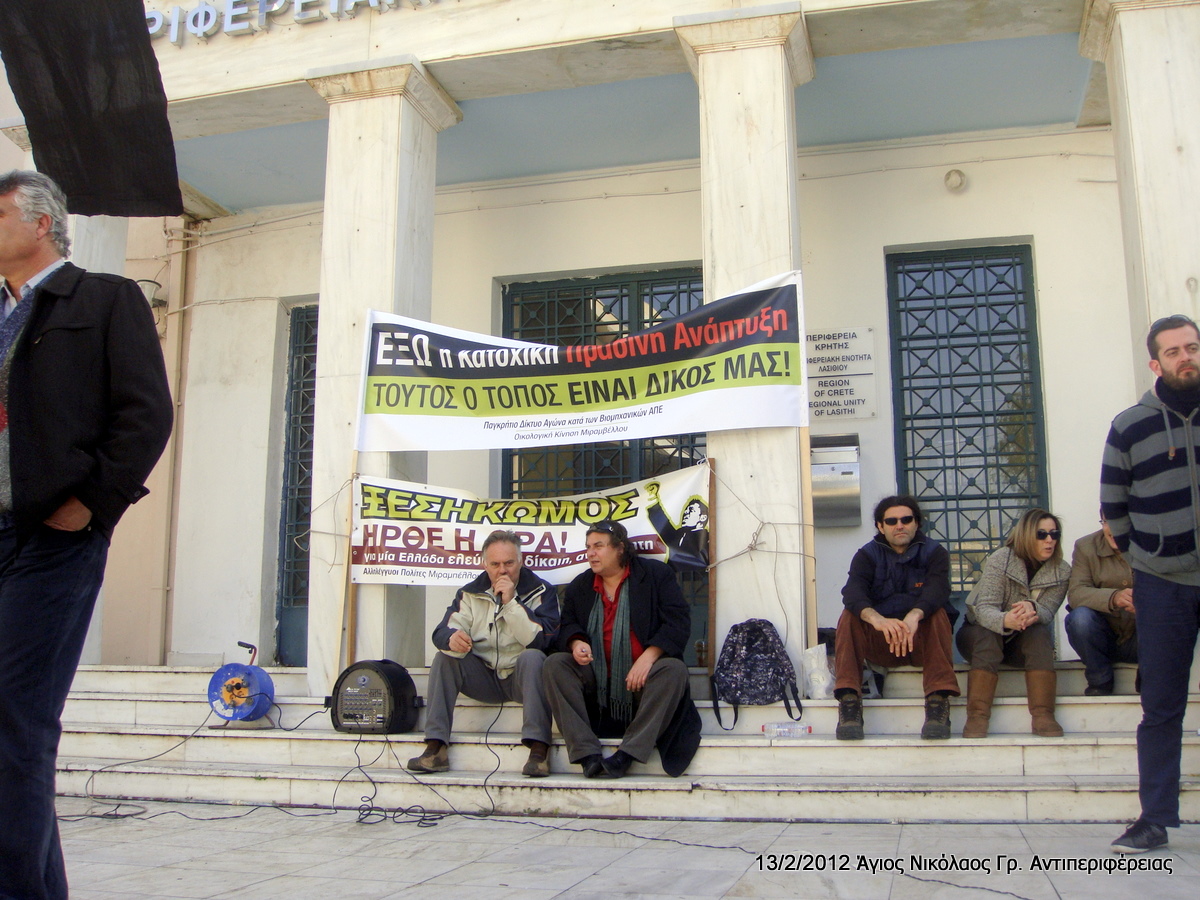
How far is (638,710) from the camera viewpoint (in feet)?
16.7

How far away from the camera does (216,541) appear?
30.7 feet

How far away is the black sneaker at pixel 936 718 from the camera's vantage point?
4.89 m

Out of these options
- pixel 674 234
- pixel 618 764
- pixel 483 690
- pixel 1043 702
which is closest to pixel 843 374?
pixel 674 234

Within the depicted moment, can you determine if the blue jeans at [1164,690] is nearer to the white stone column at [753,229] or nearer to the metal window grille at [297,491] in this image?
the white stone column at [753,229]

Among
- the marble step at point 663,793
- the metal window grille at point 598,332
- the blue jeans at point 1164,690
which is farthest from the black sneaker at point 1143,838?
the metal window grille at point 598,332

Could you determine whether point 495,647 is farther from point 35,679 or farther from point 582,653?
point 35,679

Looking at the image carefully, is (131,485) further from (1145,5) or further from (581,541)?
(1145,5)

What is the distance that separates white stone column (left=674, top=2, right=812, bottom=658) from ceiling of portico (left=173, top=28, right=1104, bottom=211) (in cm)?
57

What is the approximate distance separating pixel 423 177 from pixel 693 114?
2.26 metres

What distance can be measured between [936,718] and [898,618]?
580 mm

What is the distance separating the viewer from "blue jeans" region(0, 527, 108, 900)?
2121 mm

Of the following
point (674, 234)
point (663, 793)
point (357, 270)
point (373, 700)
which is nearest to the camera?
point (663, 793)

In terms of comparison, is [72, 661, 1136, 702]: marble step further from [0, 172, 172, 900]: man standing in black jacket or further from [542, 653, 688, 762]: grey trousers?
[0, 172, 172, 900]: man standing in black jacket

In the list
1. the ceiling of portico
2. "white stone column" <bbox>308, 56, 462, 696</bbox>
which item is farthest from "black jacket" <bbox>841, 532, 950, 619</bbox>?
the ceiling of portico
